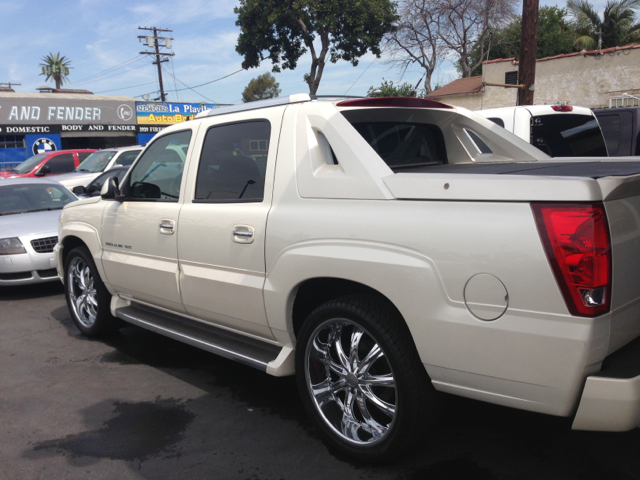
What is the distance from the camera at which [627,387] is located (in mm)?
2230

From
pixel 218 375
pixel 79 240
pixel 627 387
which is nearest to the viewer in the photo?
pixel 627 387

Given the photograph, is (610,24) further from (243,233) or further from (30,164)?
(243,233)

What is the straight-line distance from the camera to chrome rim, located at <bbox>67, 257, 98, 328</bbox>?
216 inches

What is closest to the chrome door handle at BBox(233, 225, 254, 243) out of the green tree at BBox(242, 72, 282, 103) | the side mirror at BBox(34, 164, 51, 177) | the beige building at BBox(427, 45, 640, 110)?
the side mirror at BBox(34, 164, 51, 177)

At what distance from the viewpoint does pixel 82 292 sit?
18.6ft

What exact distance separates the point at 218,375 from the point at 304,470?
1.62 m

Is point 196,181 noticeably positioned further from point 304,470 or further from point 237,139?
point 304,470

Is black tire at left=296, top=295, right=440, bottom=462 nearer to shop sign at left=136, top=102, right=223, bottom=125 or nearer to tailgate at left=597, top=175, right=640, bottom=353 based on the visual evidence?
tailgate at left=597, top=175, right=640, bottom=353

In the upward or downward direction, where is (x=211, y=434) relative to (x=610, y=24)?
downward

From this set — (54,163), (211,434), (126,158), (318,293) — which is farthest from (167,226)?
(54,163)

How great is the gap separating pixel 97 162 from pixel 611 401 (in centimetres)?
1491

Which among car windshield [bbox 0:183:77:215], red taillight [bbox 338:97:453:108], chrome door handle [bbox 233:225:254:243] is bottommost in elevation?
car windshield [bbox 0:183:77:215]

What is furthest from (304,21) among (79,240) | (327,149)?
(327,149)

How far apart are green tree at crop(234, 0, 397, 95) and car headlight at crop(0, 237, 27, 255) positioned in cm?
2221
